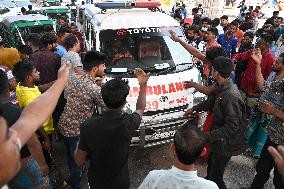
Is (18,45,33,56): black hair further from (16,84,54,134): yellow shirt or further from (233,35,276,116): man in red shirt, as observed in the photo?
(233,35,276,116): man in red shirt

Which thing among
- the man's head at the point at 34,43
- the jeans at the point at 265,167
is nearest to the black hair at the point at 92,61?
the man's head at the point at 34,43

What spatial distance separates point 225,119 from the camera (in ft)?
11.3

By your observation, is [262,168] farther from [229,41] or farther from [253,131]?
[229,41]

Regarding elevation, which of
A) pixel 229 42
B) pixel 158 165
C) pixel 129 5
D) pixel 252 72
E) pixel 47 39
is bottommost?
pixel 158 165

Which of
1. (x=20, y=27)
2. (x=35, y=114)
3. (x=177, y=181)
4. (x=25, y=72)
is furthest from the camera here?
(x=20, y=27)

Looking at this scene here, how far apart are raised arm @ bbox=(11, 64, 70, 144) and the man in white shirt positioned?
2.77ft

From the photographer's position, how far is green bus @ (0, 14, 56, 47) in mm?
8938

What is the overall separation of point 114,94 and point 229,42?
20.5ft

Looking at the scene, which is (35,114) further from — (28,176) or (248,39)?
(248,39)

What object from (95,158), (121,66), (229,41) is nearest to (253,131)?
(121,66)

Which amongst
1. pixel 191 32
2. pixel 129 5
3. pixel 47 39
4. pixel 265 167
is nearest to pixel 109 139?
pixel 265 167

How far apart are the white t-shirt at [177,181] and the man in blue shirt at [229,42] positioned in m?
6.59

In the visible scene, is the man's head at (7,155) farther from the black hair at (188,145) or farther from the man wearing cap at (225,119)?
the man wearing cap at (225,119)

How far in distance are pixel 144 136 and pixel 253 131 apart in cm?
191
